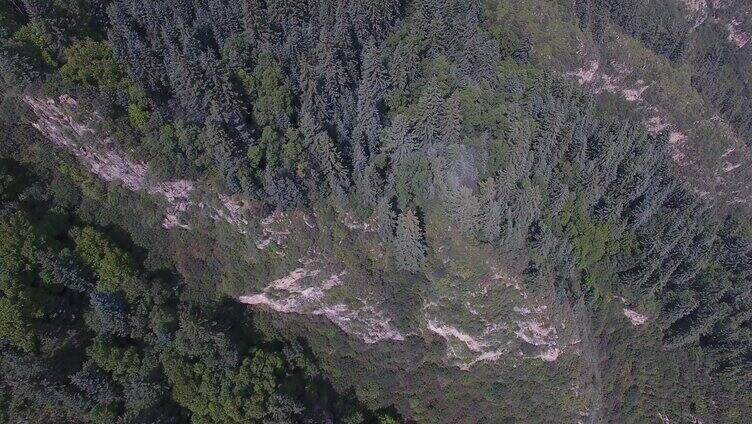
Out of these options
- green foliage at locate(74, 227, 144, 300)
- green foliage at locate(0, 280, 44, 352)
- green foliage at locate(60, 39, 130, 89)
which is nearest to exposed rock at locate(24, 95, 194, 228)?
green foliage at locate(60, 39, 130, 89)

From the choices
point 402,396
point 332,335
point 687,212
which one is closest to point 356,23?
point 332,335

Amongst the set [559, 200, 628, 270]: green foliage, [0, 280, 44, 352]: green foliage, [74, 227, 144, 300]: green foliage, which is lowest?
[0, 280, 44, 352]: green foliage

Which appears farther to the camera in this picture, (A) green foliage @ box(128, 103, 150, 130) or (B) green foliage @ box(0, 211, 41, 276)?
(A) green foliage @ box(128, 103, 150, 130)

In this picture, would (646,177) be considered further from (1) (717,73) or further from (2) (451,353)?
(1) (717,73)

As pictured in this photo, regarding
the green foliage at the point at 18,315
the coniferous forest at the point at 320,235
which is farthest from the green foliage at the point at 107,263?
the green foliage at the point at 18,315

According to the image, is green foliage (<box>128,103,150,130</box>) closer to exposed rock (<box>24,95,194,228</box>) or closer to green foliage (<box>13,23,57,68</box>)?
exposed rock (<box>24,95,194,228</box>)

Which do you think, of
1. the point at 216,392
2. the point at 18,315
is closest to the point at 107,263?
the point at 18,315

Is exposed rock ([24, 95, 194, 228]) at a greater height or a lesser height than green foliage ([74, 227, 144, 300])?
greater

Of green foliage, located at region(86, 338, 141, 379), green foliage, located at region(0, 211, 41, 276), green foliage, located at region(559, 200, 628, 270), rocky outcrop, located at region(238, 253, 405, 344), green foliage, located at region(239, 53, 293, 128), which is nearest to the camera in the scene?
green foliage, located at region(0, 211, 41, 276)
